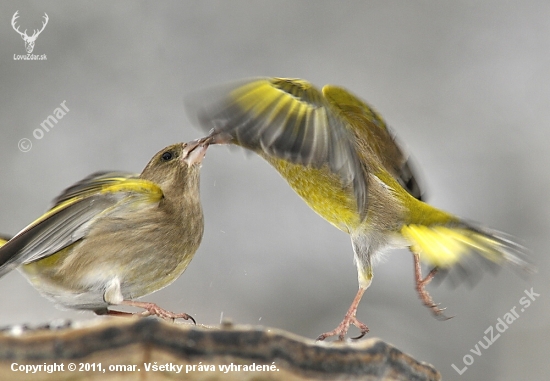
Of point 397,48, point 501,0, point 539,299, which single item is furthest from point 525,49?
point 539,299

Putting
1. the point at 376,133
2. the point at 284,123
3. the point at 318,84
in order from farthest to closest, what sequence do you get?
1. the point at 318,84
2. the point at 376,133
3. the point at 284,123

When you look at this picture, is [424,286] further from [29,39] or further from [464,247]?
[29,39]

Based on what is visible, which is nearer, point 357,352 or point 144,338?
point 144,338

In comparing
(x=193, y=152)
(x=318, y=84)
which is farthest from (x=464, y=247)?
(x=318, y=84)

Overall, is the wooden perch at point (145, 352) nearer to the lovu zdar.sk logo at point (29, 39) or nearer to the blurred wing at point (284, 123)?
the blurred wing at point (284, 123)

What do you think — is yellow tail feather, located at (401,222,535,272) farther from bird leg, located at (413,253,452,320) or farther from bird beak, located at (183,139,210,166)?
bird beak, located at (183,139,210,166)

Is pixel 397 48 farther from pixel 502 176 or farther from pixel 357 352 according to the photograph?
pixel 357 352

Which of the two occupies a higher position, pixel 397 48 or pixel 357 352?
pixel 397 48
